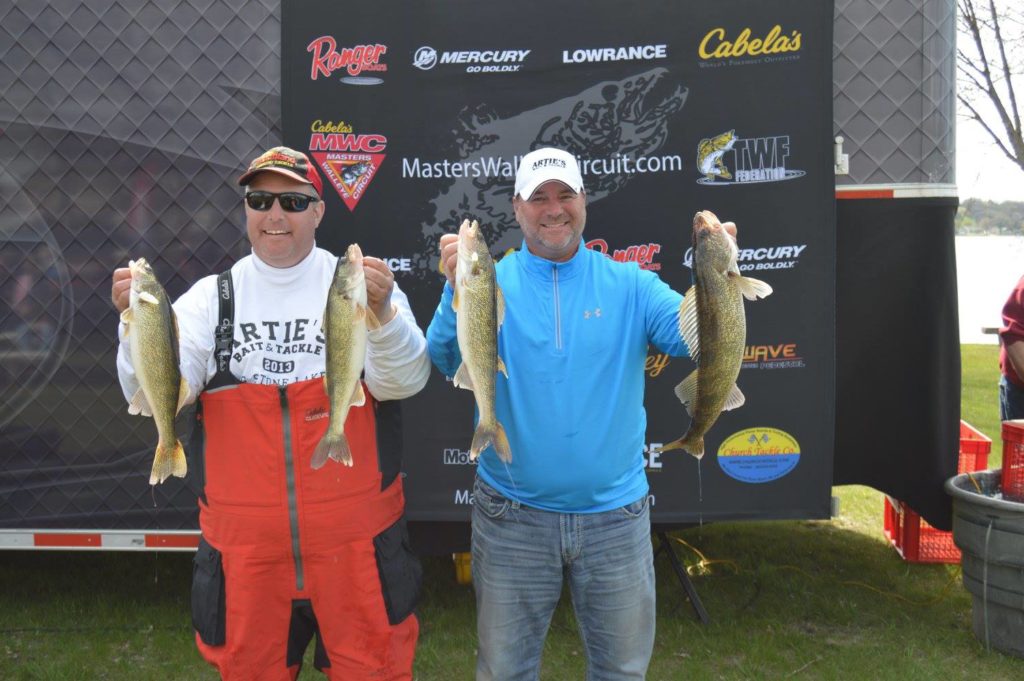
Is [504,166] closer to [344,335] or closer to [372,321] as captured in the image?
[372,321]

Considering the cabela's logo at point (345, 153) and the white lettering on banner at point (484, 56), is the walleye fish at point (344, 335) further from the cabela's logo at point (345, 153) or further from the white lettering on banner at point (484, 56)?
the white lettering on banner at point (484, 56)

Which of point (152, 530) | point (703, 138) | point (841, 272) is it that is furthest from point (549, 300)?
point (152, 530)

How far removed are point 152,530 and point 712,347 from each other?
310 centimetres

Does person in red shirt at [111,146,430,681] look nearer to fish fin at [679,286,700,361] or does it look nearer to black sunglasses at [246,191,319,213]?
black sunglasses at [246,191,319,213]

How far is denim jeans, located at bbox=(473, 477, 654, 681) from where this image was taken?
8.97 feet

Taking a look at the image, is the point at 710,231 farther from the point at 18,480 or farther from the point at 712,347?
the point at 18,480

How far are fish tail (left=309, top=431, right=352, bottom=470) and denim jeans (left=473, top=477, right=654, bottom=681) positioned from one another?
0.53m

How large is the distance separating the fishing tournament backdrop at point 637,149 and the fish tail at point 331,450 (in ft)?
5.32

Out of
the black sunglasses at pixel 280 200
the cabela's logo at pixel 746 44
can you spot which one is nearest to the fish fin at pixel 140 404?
the black sunglasses at pixel 280 200

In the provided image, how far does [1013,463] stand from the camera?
14.0 ft

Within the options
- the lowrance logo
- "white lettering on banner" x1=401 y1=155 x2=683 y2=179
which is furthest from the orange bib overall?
the lowrance logo

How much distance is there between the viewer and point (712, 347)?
95.0 inches

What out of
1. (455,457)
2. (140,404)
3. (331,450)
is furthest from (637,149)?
(140,404)

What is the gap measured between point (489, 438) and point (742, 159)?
6.99ft
